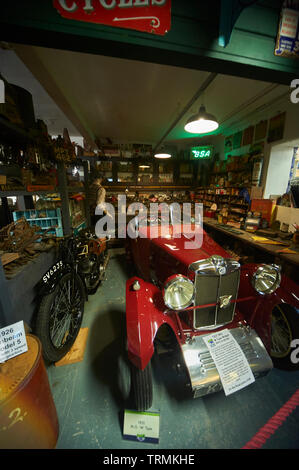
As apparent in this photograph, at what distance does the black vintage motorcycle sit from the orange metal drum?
1.22 ft

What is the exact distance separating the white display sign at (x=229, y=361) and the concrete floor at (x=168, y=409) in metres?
0.31

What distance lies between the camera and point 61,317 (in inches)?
71.6

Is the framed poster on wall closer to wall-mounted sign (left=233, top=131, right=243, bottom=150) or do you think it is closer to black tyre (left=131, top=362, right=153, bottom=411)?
wall-mounted sign (left=233, top=131, right=243, bottom=150)

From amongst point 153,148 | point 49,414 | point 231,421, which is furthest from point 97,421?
point 153,148

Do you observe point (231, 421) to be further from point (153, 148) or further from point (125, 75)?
point (153, 148)

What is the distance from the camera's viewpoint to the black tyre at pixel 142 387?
3.63 ft

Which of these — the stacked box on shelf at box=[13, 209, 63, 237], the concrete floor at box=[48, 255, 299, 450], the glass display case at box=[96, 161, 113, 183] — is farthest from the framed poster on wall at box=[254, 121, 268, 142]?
the stacked box on shelf at box=[13, 209, 63, 237]

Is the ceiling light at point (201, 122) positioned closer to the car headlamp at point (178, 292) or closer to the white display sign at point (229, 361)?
the car headlamp at point (178, 292)

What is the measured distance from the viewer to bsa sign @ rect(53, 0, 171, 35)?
47.3 inches

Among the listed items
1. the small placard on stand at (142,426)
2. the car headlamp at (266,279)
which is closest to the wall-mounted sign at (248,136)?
the car headlamp at (266,279)

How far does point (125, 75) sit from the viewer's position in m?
2.88

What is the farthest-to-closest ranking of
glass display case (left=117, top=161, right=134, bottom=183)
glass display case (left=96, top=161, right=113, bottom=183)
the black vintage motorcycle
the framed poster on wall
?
glass display case (left=117, top=161, right=134, bottom=183), glass display case (left=96, top=161, right=113, bottom=183), the framed poster on wall, the black vintage motorcycle
